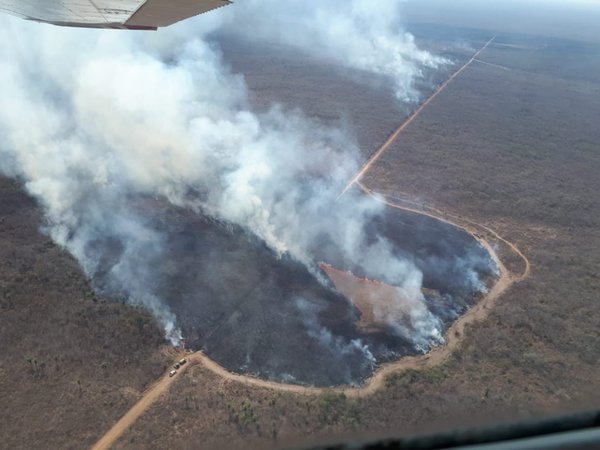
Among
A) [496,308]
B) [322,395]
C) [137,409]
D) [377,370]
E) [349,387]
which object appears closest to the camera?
[137,409]

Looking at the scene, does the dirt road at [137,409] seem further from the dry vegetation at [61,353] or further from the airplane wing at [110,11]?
the airplane wing at [110,11]

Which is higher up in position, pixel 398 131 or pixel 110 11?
pixel 110 11

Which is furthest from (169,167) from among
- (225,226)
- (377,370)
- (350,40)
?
(350,40)

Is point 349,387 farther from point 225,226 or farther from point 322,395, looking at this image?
point 225,226

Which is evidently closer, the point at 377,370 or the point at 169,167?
the point at 377,370

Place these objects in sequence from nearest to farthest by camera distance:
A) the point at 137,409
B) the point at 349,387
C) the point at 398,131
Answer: the point at 137,409 → the point at 349,387 → the point at 398,131

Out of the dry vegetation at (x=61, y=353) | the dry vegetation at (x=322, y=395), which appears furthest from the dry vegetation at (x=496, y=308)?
the dry vegetation at (x=61, y=353)
